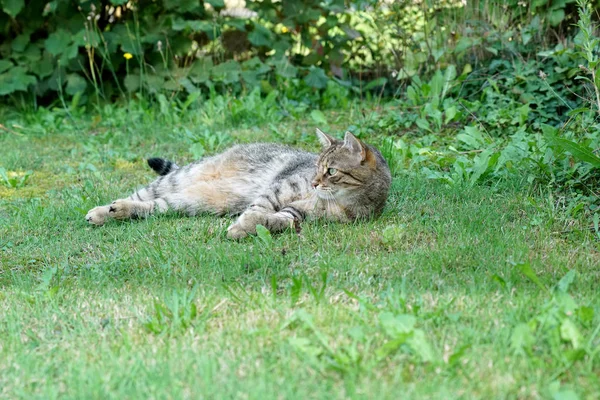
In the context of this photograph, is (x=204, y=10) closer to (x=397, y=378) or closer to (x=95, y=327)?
(x=95, y=327)

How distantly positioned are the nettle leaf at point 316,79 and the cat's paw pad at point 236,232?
4.01 m

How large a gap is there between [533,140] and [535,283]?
229 centimetres

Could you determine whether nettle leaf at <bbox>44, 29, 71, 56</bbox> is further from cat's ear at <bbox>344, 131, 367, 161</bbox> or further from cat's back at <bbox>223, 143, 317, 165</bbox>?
cat's ear at <bbox>344, 131, 367, 161</bbox>

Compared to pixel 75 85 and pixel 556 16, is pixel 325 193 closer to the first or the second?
pixel 556 16

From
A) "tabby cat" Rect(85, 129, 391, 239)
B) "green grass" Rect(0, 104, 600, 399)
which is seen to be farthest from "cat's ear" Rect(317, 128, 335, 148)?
"green grass" Rect(0, 104, 600, 399)

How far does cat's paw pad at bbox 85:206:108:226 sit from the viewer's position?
183 inches

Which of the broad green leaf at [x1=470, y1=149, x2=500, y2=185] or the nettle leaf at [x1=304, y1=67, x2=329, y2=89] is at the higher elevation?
the broad green leaf at [x1=470, y1=149, x2=500, y2=185]

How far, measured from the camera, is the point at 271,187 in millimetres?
4812

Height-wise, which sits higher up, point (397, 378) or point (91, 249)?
point (397, 378)

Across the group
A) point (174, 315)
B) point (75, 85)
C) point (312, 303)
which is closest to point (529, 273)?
point (312, 303)

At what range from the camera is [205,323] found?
3014 millimetres

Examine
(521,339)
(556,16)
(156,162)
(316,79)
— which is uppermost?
(556,16)

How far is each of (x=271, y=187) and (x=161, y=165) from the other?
1064 mm

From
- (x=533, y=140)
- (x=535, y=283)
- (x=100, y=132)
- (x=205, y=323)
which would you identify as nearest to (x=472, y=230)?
(x=535, y=283)
